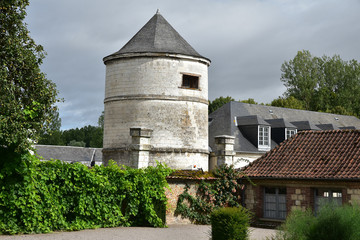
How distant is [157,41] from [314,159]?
1050 cm

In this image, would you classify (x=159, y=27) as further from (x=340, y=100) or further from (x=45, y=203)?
(x=340, y=100)

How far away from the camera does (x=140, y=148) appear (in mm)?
20891

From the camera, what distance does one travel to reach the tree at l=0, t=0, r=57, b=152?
13.2 metres

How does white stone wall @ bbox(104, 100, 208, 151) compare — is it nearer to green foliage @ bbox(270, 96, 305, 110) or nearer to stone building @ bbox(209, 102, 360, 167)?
stone building @ bbox(209, 102, 360, 167)

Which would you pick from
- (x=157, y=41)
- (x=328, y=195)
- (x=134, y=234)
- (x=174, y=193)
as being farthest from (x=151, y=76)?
(x=134, y=234)

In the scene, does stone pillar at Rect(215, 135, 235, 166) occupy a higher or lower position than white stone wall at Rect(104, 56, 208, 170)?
lower

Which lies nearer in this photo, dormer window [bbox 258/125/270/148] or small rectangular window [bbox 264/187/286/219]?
small rectangular window [bbox 264/187/286/219]

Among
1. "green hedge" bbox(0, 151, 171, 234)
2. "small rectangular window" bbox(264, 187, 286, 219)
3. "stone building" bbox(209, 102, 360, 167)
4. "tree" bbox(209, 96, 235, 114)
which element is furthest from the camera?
"tree" bbox(209, 96, 235, 114)

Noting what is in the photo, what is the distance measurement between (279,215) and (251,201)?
4.28ft

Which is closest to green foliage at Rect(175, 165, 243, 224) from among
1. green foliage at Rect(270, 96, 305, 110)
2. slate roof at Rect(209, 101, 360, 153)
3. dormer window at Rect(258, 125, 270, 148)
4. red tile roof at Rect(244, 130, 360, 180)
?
red tile roof at Rect(244, 130, 360, 180)

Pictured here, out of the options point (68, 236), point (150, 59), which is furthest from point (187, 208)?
point (150, 59)

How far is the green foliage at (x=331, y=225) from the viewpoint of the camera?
10.2 m

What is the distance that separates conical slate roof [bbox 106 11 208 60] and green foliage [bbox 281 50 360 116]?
32.3 m

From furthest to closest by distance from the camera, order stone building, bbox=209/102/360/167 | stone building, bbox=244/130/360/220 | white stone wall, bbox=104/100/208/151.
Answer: stone building, bbox=209/102/360/167 → white stone wall, bbox=104/100/208/151 → stone building, bbox=244/130/360/220
